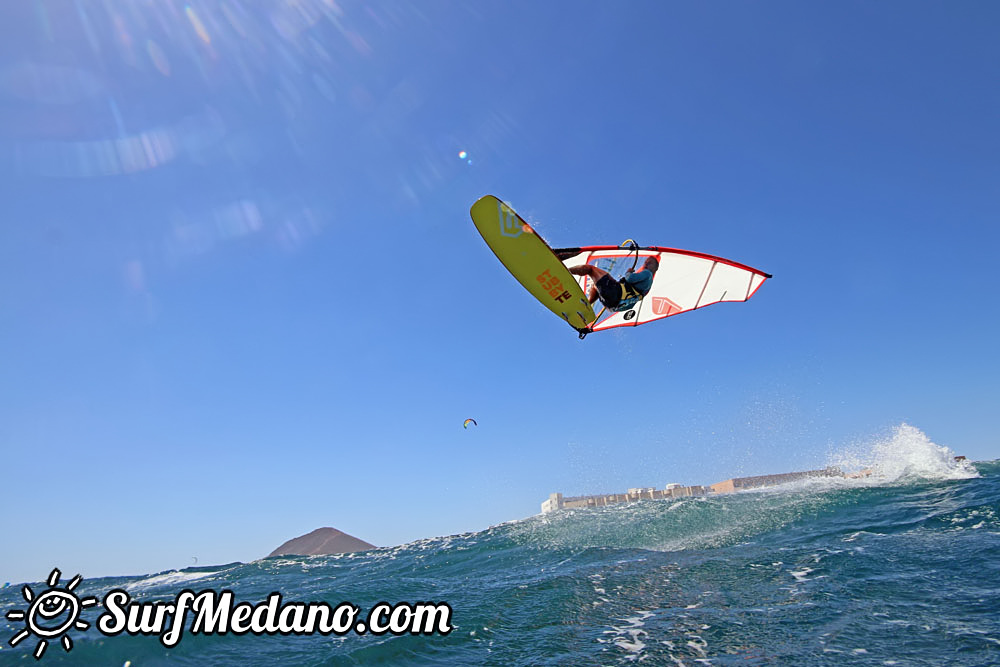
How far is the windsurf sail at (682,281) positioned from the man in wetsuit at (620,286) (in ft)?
3.55

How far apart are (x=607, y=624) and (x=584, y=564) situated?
14.9ft

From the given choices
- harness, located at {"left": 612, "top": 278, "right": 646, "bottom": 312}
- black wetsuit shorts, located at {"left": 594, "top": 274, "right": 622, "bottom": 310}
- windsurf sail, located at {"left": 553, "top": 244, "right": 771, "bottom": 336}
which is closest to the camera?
black wetsuit shorts, located at {"left": 594, "top": 274, "right": 622, "bottom": 310}

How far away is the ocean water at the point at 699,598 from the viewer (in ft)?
17.2

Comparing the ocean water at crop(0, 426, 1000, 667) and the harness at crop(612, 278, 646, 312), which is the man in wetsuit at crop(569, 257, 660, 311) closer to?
the harness at crop(612, 278, 646, 312)

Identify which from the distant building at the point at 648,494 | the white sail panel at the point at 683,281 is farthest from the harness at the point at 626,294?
the distant building at the point at 648,494

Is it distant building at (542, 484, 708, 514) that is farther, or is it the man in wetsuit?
distant building at (542, 484, 708, 514)

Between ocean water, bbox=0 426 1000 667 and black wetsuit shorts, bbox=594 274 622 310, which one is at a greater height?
black wetsuit shorts, bbox=594 274 622 310

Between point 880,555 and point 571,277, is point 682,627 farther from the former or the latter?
point 571,277

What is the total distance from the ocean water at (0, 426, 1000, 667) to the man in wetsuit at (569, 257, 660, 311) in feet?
16.5

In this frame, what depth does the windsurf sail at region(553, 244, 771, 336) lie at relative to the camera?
10781mm

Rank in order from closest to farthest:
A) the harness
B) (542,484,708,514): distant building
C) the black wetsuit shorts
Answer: the black wetsuit shorts → the harness → (542,484,708,514): distant building

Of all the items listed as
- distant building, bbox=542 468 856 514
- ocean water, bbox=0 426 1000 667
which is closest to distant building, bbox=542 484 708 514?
distant building, bbox=542 468 856 514

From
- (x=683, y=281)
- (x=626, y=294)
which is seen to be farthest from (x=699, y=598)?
(x=683, y=281)

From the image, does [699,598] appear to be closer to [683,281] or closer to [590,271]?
[590,271]
